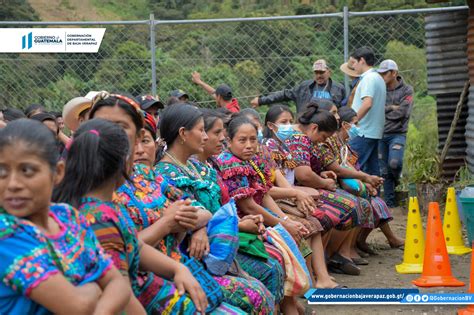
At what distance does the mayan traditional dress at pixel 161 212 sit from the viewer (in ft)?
14.7

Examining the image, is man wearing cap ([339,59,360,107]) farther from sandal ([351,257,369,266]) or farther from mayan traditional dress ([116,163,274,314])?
mayan traditional dress ([116,163,274,314])

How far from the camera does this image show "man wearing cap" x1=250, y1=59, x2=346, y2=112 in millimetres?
12227

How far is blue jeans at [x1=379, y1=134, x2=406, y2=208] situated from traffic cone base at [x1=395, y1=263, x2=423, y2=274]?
3.59 meters

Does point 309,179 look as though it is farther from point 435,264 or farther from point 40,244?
point 40,244

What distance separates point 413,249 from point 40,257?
6.54 metres

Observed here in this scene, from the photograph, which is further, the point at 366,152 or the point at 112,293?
the point at 366,152

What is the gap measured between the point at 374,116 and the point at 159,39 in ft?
10.7

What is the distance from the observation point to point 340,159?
9281 mm

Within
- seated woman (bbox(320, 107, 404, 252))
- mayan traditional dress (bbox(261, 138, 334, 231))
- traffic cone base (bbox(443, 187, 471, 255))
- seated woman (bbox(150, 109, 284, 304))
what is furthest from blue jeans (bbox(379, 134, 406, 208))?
seated woman (bbox(150, 109, 284, 304))

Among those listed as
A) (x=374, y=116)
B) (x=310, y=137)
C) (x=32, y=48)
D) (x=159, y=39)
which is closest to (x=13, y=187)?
(x=310, y=137)

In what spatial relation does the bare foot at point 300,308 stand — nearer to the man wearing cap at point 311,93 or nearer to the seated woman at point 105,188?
the seated woman at point 105,188

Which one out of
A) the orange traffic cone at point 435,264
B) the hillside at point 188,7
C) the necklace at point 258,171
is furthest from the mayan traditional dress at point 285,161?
the hillside at point 188,7

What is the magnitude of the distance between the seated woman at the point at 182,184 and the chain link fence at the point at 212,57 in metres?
6.22

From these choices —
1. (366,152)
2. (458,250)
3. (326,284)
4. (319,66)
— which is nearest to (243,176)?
(326,284)
